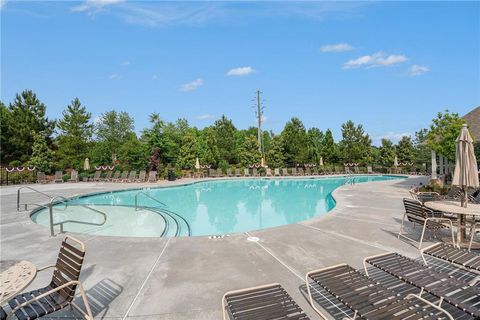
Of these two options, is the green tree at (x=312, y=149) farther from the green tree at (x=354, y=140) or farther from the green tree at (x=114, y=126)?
the green tree at (x=114, y=126)

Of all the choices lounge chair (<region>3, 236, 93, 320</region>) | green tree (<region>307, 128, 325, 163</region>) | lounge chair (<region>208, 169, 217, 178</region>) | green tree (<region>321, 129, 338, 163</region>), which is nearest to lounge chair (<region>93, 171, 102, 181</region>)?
lounge chair (<region>208, 169, 217, 178</region>)

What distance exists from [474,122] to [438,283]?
727 inches

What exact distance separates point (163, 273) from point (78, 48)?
84.4 feet

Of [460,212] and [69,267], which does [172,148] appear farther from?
[69,267]

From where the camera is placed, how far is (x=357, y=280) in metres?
3.12

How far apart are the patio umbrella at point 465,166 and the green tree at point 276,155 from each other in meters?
24.1

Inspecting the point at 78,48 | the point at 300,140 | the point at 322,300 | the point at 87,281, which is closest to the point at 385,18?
the point at 300,140

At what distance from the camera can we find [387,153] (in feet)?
98.1

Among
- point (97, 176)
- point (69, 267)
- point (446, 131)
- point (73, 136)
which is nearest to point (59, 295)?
point (69, 267)

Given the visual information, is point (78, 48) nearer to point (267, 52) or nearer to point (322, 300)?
A: point (267, 52)

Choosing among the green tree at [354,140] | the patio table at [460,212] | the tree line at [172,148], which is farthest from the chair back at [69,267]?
the green tree at [354,140]

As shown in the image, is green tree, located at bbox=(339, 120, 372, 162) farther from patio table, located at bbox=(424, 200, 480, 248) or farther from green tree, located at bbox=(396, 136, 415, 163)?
patio table, located at bbox=(424, 200, 480, 248)

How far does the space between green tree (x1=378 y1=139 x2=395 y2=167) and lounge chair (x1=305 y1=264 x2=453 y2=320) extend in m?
29.8

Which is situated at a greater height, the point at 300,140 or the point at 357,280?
the point at 300,140
